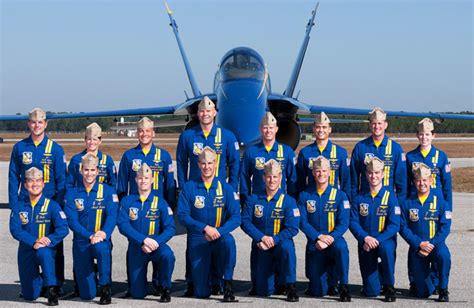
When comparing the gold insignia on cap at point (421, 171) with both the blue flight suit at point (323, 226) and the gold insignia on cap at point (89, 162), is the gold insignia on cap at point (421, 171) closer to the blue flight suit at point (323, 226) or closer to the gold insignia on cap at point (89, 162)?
the blue flight suit at point (323, 226)

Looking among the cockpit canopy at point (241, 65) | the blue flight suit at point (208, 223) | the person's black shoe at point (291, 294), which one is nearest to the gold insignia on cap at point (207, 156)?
the blue flight suit at point (208, 223)

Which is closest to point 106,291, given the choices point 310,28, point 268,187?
point 268,187

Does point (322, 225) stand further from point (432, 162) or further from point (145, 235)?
point (145, 235)

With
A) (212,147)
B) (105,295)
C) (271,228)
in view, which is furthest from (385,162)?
(105,295)

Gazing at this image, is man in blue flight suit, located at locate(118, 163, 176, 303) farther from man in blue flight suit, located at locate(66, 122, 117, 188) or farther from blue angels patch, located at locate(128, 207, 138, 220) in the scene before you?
man in blue flight suit, located at locate(66, 122, 117, 188)

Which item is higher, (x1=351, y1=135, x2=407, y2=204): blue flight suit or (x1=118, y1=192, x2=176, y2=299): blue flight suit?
(x1=351, y1=135, x2=407, y2=204): blue flight suit

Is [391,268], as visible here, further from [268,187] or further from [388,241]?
[268,187]

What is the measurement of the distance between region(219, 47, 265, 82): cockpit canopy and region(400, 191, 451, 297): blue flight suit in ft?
26.5

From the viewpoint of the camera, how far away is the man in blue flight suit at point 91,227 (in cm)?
699

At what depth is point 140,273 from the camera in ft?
23.3

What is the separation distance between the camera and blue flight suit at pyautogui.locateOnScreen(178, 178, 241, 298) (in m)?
7.14

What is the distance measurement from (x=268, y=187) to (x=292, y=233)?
53 cm

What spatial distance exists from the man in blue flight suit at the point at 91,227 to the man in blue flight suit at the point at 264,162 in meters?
1.49

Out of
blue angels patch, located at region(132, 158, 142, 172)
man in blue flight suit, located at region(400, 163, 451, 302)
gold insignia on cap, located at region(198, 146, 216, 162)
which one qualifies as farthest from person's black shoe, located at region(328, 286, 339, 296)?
blue angels patch, located at region(132, 158, 142, 172)
